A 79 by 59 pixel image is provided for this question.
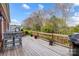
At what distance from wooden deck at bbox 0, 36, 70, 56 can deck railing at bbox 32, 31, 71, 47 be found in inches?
3.1

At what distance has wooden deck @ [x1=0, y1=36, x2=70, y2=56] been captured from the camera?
3129mm

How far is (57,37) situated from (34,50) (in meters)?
0.41

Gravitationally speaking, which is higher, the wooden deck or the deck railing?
the deck railing

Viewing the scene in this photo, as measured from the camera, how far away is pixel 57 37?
314 centimetres

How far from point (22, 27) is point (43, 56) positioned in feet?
1.83

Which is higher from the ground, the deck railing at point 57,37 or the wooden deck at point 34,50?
the deck railing at point 57,37

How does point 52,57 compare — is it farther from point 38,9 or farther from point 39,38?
point 38,9

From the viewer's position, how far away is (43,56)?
315 centimetres

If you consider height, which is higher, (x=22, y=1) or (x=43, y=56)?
(x=22, y=1)

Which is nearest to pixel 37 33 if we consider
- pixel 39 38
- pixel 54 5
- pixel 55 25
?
pixel 39 38

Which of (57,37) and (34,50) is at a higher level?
(57,37)

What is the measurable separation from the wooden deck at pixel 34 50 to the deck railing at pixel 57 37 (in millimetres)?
78

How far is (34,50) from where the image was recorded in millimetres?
3166

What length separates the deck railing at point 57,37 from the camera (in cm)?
310
